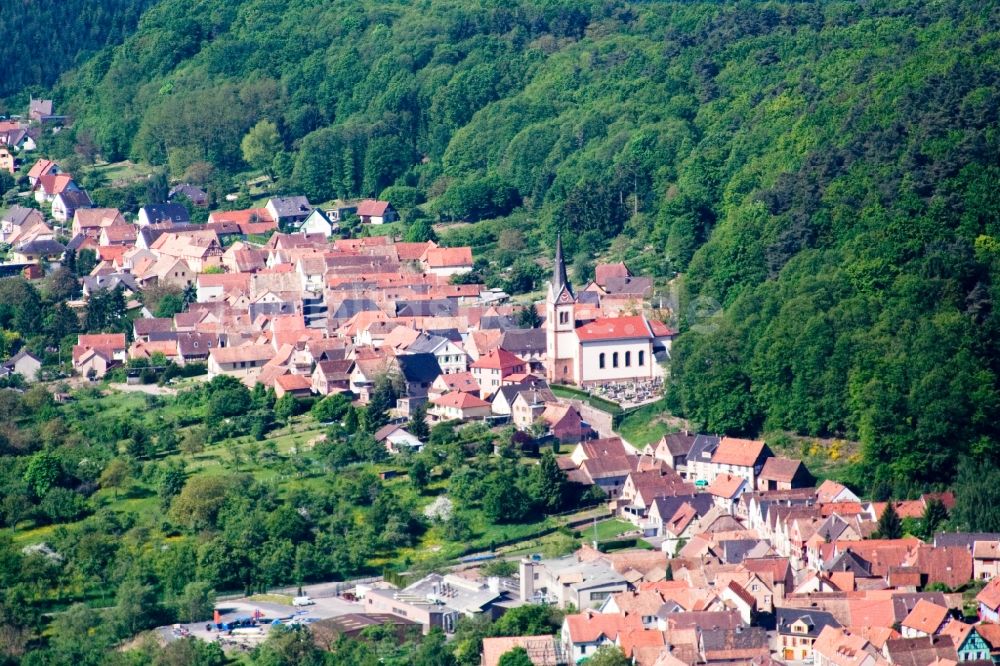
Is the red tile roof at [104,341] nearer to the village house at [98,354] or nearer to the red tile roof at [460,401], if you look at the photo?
→ the village house at [98,354]

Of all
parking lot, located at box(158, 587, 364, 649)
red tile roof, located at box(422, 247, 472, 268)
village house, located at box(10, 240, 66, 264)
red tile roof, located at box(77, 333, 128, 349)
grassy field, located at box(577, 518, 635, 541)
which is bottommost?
parking lot, located at box(158, 587, 364, 649)

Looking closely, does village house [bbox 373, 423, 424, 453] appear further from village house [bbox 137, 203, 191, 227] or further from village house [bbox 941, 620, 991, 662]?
village house [bbox 137, 203, 191, 227]

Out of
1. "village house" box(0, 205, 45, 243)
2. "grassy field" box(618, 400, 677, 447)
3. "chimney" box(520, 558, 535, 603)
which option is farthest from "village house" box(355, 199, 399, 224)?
"chimney" box(520, 558, 535, 603)

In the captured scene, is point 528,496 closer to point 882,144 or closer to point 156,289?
point 882,144

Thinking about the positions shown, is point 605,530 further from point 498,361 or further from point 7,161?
point 7,161

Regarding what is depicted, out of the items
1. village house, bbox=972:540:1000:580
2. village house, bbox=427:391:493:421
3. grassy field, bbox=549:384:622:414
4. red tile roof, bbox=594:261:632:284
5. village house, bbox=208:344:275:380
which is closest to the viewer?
village house, bbox=972:540:1000:580

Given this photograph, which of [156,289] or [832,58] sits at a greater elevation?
[832,58]

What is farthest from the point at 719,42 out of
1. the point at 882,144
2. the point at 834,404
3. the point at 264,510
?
the point at 264,510

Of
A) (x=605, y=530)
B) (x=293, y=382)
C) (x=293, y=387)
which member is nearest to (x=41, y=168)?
(x=293, y=382)
